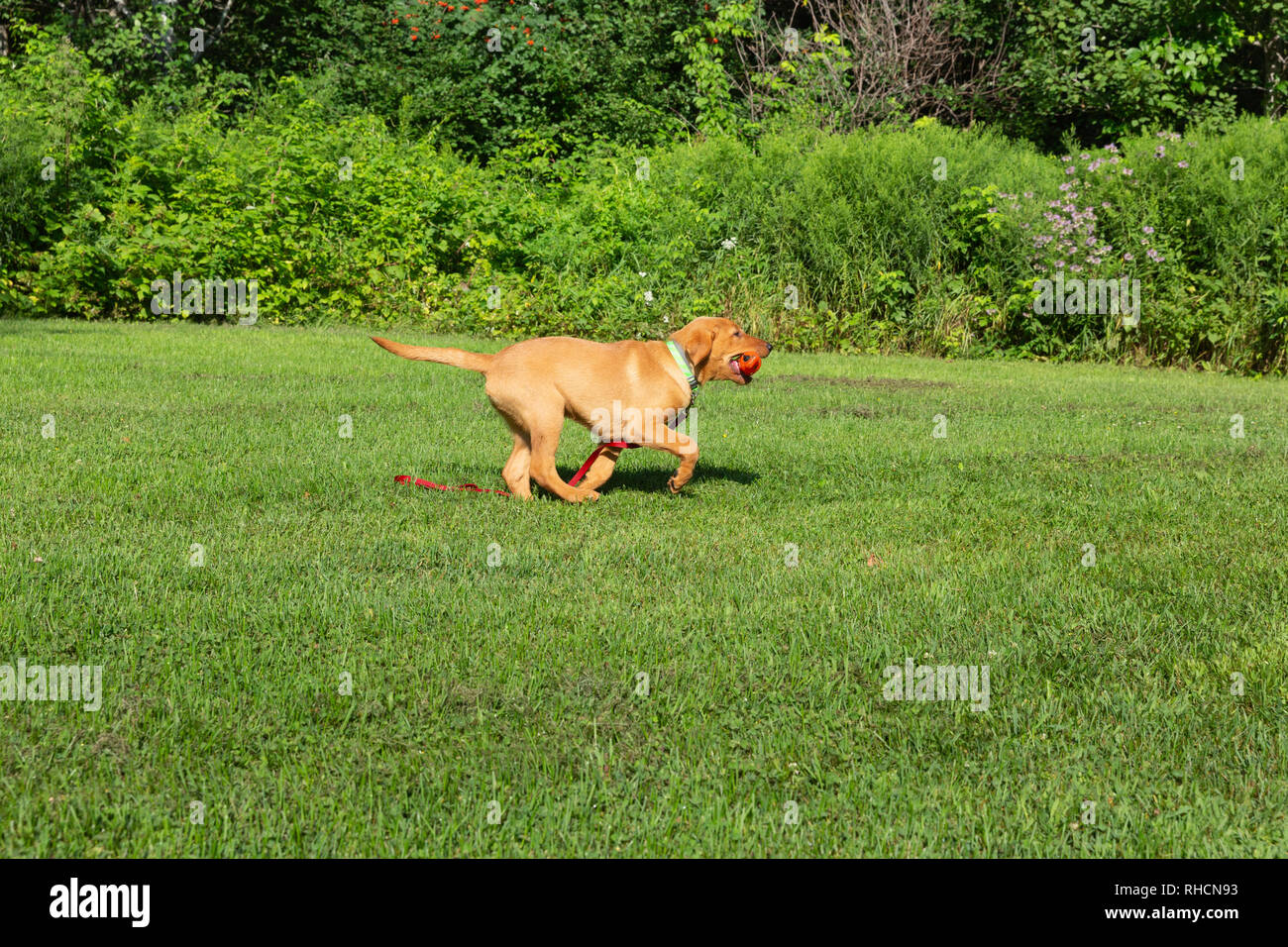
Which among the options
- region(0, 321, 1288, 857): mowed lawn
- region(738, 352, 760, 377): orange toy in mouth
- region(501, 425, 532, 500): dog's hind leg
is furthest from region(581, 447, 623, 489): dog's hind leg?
region(738, 352, 760, 377): orange toy in mouth

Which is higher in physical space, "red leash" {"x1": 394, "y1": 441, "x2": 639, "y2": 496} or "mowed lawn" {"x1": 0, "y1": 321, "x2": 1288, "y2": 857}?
"red leash" {"x1": 394, "y1": 441, "x2": 639, "y2": 496}

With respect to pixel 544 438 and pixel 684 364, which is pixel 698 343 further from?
pixel 544 438

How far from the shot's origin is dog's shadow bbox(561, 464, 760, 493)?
6.70 metres

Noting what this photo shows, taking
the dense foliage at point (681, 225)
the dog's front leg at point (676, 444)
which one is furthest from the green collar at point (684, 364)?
the dense foliage at point (681, 225)

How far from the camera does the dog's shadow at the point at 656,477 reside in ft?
22.0

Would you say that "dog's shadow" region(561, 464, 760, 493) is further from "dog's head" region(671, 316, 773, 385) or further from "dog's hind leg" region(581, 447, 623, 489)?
"dog's head" region(671, 316, 773, 385)

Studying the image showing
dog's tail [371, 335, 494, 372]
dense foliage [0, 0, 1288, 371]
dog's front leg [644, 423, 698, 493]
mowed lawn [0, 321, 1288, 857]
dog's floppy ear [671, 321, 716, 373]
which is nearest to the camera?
mowed lawn [0, 321, 1288, 857]

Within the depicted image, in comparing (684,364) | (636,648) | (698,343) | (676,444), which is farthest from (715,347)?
(636,648)

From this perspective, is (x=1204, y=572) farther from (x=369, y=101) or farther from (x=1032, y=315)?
(x=369, y=101)

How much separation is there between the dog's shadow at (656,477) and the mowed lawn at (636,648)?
0.04 m

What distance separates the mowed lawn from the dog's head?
27.4 inches

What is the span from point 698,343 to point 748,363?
0.32m
